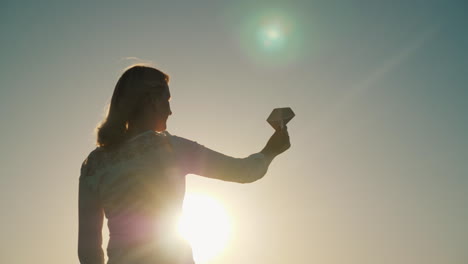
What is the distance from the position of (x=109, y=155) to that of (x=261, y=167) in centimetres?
125

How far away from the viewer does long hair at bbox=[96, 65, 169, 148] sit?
4.18 m

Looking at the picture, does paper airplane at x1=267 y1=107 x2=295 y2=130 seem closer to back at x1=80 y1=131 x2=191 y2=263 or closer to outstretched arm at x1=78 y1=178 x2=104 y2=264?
back at x1=80 y1=131 x2=191 y2=263

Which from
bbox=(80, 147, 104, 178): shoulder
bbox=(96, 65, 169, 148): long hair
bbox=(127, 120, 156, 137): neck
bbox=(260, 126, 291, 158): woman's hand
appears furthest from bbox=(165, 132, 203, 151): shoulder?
bbox=(260, 126, 291, 158): woman's hand

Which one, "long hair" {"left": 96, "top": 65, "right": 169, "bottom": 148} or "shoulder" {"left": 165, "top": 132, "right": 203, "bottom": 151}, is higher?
"long hair" {"left": 96, "top": 65, "right": 169, "bottom": 148}

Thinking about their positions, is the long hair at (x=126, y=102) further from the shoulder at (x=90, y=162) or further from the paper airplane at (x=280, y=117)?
the paper airplane at (x=280, y=117)

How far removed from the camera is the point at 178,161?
4.02 meters

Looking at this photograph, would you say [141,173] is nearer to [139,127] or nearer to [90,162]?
[139,127]

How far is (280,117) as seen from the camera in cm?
463

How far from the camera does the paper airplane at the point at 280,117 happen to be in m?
4.63

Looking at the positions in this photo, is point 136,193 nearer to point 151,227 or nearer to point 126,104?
point 151,227

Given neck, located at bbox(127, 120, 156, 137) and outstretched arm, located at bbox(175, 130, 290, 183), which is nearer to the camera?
outstretched arm, located at bbox(175, 130, 290, 183)

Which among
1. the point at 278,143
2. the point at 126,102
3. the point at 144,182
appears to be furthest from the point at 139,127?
the point at 278,143

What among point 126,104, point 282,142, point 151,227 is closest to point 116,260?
point 151,227

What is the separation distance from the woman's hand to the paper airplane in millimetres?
53
